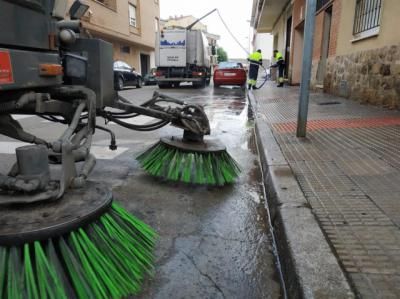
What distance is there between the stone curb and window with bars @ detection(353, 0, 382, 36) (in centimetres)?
647

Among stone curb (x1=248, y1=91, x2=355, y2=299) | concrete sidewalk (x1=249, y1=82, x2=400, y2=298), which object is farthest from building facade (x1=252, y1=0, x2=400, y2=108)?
stone curb (x1=248, y1=91, x2=355, y2=299)

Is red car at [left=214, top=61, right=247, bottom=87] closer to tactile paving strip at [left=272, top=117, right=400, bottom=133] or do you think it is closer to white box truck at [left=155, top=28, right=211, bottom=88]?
white box truck at [left=155, top=28, right=211, bottom=88]

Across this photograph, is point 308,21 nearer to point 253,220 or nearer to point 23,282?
point 253,220

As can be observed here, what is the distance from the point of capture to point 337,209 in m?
2.46

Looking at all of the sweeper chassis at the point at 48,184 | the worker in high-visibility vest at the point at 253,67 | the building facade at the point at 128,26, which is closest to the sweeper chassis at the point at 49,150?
the sweeper chassis at the point at 48,184

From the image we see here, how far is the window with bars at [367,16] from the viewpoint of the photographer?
7.82m

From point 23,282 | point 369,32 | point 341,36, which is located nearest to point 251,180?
point 23,282

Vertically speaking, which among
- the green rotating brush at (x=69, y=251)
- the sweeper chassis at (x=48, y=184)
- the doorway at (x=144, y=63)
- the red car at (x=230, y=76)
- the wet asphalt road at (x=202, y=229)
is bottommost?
the wet asphalt road at (x=202, y=229)

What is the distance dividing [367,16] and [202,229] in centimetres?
813

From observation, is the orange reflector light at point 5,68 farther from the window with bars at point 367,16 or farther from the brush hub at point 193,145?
the window with bars at point 367,16

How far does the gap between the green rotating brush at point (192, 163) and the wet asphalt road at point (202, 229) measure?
0.12 metres

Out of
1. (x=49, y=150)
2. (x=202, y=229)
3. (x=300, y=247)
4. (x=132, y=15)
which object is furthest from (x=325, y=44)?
(x=132, y=15)

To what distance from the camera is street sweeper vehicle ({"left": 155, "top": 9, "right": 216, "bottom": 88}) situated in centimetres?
1881

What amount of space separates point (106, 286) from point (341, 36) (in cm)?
1036
